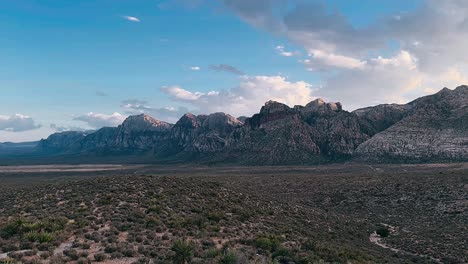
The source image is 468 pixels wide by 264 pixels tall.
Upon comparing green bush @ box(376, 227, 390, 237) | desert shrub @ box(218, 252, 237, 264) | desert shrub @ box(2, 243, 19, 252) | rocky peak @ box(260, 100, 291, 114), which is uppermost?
rocky peak @ box(260, 100, 291, 114)

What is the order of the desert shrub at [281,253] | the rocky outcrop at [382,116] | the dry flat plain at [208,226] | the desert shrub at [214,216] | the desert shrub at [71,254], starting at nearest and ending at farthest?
1. the desert shrub at [71,254]
2. the dry flat plain at [208,226]
3. the desert shrub at [281,253]
4. the desert shrub at [214,216]
5. the rocky outcrop at [382,116]

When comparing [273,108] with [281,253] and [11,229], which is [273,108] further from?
[11,229]

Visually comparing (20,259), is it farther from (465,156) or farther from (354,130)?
(354,130)

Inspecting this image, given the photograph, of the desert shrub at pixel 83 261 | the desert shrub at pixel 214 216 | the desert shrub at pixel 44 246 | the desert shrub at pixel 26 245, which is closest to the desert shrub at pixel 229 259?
the desert shrub at pixel 83 261

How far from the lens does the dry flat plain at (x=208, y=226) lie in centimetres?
1836

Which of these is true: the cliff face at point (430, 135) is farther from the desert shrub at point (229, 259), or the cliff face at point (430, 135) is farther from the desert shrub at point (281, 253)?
the desert shrub at point (229, 259)

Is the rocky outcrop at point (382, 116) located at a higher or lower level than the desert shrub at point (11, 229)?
higher

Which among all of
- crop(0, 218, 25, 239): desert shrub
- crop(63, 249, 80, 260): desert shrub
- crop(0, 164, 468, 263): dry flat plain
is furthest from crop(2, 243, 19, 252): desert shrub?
crop(63, 249, 80, 260): desert shrub

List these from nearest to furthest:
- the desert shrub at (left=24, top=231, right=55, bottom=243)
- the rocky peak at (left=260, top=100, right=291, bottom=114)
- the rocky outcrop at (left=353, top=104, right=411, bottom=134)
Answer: the desert shrub at (left=24, top=231, right=55, bottom=243), the rocky outcrop at (left=353, top=104, right=411, bottom=134), the rocky peak at (left=260, top=100, right=291, bottom=114)

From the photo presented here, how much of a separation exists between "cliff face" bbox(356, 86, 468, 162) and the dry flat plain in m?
68.1

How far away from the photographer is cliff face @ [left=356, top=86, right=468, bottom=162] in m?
110

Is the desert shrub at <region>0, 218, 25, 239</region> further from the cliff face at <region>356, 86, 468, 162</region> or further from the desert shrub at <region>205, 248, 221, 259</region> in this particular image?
the cliff face at <region>356, 86, 468, 162</region>

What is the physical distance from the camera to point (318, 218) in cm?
3566

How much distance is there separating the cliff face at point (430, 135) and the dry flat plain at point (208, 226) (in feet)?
223
